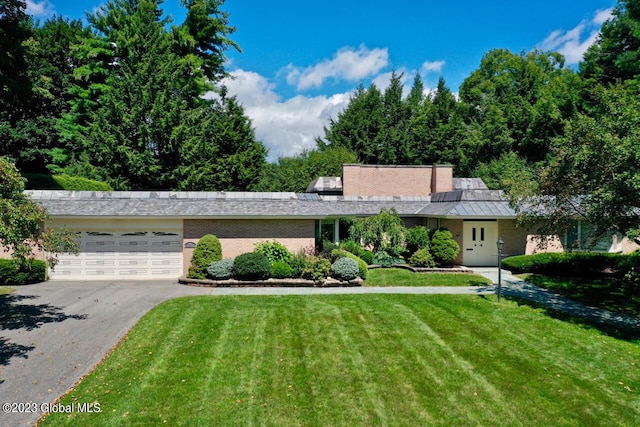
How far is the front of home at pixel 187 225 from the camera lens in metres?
17.7

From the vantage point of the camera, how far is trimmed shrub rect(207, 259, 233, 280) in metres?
16.8

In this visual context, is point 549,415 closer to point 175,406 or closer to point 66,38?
point 175,406

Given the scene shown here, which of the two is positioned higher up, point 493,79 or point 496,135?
point 493,79

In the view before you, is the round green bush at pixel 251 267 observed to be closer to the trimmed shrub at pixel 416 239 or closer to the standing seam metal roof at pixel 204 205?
the standing seam metal roof at pixel 204 205

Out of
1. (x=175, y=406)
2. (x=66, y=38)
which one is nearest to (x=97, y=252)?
(x=175, y=406)

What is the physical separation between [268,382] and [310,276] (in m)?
9.24

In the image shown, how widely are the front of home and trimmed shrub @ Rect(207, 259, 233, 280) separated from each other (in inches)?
52.4

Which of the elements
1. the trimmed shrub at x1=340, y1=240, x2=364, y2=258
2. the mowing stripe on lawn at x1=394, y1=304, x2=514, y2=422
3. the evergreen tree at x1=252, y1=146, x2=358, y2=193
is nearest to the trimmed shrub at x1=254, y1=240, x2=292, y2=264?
the trimmed shrub at x1=340, y1=240, x2=364, y2=258

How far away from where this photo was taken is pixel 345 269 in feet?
55.9

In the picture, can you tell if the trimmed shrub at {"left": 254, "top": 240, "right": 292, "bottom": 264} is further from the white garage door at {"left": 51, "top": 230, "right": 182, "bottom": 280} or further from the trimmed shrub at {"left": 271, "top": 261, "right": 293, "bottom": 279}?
the white garage door at {"left": 51, "top": 230, "right": 182, "bottom": 280}

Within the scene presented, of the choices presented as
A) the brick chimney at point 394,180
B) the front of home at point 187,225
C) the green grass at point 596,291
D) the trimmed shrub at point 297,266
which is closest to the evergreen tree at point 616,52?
the brick chimney at point 394,180

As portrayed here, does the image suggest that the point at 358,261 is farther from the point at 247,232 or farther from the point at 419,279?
the point at 247,232

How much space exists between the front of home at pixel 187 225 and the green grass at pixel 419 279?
300 centimetres

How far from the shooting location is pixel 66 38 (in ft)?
Result: 106
